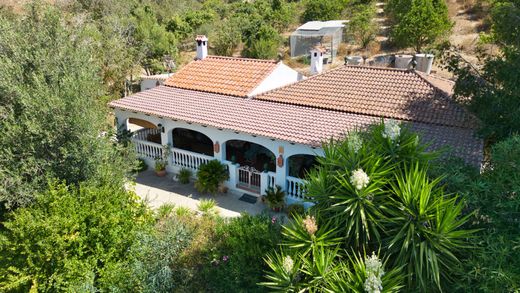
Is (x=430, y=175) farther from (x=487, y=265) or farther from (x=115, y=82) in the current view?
(x=115, y=82)

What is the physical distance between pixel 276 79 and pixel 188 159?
26.0ft

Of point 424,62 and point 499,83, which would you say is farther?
point 424,62

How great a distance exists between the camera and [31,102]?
1395 centimetres

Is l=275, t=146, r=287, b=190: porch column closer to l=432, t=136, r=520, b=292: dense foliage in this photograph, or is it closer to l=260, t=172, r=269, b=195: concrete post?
l=260, t=172, r=269, b=195: concrete post

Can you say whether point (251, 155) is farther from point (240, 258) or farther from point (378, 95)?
point (240, 258)

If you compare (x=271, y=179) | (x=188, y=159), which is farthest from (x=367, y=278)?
(x=188, y=159)

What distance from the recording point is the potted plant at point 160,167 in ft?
70.3

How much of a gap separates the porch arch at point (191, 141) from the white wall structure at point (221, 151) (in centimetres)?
168

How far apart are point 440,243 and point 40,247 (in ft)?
37.7

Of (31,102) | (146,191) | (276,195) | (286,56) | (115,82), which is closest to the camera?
(31,102)

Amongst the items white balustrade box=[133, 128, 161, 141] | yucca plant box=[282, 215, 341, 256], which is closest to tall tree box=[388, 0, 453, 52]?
white balustrade box=[133, 128, 161, 141]

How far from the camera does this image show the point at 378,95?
20.5m

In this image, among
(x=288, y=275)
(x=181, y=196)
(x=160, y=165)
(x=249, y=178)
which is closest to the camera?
(x=288, y=275)

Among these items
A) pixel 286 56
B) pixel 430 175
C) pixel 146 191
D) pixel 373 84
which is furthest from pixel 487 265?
pixel 286 56
